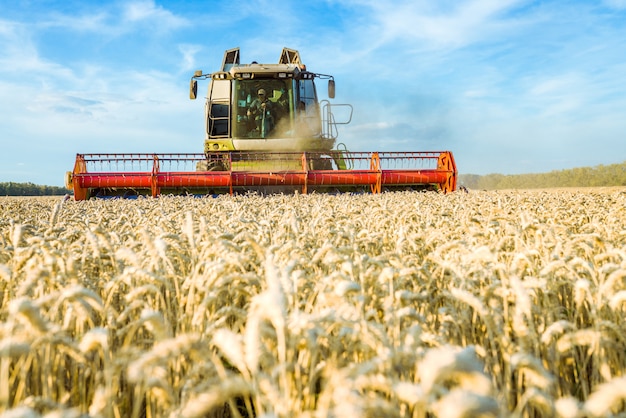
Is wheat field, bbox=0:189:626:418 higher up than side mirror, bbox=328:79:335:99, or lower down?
lower down

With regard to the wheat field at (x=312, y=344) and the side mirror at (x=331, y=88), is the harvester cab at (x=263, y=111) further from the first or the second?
the wheat field at (x=312, y=344)

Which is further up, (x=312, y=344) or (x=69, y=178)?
(x=69, y=178)

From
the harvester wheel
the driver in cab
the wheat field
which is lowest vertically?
the wheat field

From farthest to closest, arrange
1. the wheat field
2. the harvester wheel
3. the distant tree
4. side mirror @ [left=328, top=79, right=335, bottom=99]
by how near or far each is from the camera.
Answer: the distant tree
side mirror @ [left=328, top=79, right=335, bottom=99]
the harvester wheel
the wheat field

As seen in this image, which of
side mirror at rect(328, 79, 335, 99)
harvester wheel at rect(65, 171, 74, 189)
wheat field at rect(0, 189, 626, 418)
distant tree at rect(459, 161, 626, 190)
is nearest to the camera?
wheat field at rect(0, 189, 626, 418)

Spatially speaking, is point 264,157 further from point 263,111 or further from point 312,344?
point 312,344

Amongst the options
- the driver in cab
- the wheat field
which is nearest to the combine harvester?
the driver in cab

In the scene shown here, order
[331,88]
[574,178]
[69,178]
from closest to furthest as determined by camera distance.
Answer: [69,178] < [331,88] < [574,178]

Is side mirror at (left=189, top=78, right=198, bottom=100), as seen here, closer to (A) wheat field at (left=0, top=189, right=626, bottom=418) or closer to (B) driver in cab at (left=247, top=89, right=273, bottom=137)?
(B) driver in cab at (left=247, top=89, right=273, bottom=137)

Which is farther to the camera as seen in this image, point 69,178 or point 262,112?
point 262,112

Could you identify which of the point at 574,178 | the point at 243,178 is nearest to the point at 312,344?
the point at 243,178

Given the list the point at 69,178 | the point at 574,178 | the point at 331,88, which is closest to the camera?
the point at 69,178

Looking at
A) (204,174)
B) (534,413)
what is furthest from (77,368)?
(204,174)

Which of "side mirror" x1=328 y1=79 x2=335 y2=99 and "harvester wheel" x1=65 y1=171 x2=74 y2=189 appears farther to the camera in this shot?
"side mirror" x1=328 y1=79 x2=335 y2=99
